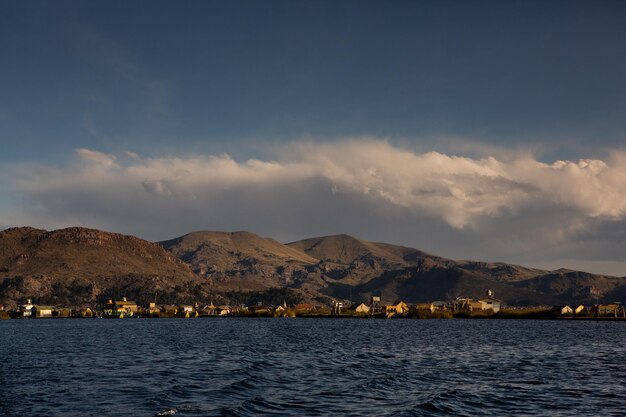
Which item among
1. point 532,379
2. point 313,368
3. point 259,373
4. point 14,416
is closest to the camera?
Result: point 14,416

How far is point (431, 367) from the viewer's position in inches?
2849

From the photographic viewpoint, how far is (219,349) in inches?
3969

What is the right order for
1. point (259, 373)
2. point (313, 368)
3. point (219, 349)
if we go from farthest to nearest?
point (219, 349), point (313, 368), point (259, 373)

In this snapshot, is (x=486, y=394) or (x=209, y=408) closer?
(x=209, y=408)

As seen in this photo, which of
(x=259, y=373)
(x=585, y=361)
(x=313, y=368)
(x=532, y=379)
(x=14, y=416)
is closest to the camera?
(x=14, y=416)

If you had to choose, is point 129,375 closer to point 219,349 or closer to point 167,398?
point 167,398

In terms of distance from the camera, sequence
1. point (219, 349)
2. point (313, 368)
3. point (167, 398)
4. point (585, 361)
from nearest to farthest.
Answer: point (167, 398)
point (313, 368)
point (585, 361)
point (219, 349)

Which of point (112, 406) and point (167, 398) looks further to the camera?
point (167, 398)

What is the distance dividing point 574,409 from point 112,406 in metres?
34.2

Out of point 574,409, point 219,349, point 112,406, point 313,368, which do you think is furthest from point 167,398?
point 219,349

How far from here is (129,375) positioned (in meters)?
64.6

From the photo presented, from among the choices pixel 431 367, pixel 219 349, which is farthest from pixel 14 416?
pixel 219 349

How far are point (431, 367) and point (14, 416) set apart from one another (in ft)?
149

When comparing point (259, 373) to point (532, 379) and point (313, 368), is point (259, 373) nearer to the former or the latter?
point (313, 368)
